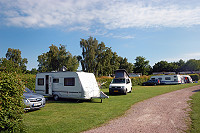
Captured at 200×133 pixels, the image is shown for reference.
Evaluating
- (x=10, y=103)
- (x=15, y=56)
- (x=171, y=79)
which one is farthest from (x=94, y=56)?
(x=10, y=103)

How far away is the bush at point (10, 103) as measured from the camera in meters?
4.96

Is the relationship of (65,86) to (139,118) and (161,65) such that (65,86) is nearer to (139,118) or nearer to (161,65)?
(139,118)

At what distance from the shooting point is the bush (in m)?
4.96

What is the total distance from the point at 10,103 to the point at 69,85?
7.64 meters

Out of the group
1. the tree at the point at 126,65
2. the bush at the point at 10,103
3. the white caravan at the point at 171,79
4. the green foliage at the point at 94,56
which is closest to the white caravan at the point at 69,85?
the bush at the point at 10,103

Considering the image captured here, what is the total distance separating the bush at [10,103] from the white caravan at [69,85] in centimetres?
670

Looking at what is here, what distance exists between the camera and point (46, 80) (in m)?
14.2

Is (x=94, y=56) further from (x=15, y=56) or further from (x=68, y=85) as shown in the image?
(x=68, y=85)

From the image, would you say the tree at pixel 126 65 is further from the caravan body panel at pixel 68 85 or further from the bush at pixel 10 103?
the bush at pixel 10 103

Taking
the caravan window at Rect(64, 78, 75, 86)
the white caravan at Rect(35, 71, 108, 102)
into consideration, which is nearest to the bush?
the white caravan at Rect(35, 71, 108, 102)

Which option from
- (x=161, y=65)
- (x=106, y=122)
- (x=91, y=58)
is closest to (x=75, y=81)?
(x=106, y=122)

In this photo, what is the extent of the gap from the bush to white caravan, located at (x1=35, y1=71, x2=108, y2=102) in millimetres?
6705

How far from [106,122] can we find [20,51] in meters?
56.1

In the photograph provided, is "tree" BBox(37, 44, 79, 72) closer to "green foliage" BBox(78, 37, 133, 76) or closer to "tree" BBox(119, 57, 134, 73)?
"green foliage" BBox(78, 37, 133, 76)
